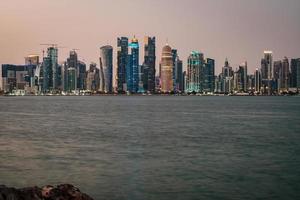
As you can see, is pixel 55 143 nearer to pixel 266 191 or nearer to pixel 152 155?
pixel 152 155

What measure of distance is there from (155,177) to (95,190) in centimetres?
459

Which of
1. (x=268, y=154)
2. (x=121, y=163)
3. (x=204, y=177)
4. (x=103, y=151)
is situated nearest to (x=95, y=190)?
(x=204, y=177)

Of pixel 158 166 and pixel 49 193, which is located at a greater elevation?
pixel 49 193

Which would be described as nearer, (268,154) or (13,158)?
(13,158)

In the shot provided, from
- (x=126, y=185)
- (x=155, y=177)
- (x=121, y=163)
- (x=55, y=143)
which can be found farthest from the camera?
(x=55, y=143)

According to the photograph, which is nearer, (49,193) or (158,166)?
(49,193)

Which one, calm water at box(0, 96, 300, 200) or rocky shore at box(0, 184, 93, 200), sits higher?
rocky shore at box(0, 184, 93, 200)

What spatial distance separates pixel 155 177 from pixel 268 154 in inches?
545

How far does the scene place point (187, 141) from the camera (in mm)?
46062

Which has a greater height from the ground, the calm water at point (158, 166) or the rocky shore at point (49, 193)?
the rocky shore at point (49, 193)

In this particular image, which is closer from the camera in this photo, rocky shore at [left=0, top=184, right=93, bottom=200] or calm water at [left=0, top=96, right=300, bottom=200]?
rocky shore at [left=0, top=184, right=93, bottom=200]

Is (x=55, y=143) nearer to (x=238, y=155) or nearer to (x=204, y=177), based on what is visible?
(x=238, y=155)

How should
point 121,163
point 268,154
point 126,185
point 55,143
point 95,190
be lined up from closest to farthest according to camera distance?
1. point 95,190
2. point 126,185
3. point 121,163
4. point 268,154
5. point 55,143

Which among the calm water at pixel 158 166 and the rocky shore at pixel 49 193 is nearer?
the rocky shore at pixel 49 193
